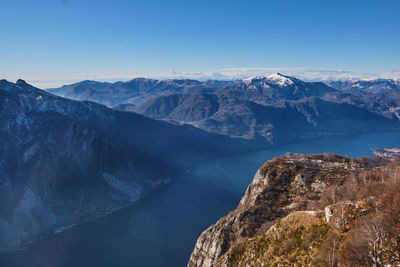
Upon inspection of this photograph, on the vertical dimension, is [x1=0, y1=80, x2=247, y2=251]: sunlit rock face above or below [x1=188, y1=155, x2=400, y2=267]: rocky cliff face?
below

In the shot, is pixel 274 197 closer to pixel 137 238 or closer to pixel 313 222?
pixel 313 222

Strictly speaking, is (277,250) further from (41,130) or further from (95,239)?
(41,130)

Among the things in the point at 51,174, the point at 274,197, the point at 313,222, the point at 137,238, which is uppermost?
the point at 313,222

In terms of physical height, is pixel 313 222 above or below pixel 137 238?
above

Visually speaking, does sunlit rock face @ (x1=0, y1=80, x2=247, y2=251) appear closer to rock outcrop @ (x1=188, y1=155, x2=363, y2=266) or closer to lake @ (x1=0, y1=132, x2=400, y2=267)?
lake @ (x1=0, y1=132, x2=400, y2=267)

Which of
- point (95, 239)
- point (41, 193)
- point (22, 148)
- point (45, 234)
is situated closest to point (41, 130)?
point (22, 148)

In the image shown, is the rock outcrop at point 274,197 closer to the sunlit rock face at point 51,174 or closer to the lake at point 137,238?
the lake at point 137,238

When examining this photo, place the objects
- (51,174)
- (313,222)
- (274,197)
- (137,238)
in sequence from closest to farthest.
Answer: (313,222) < (274,197) < (137,238) < (51,174)

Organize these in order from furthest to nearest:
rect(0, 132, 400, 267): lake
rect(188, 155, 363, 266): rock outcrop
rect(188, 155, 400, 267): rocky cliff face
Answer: rect(0, 132, 400, 267): lake, rect(188, 155, 363, 266): rock outcrop, rect(188, 155, 400, 267): rocky cliff face

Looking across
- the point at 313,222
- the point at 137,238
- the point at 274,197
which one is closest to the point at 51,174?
the point at 137,238

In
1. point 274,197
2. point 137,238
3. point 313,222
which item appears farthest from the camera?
point 137,238

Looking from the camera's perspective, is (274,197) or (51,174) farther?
(51,174)

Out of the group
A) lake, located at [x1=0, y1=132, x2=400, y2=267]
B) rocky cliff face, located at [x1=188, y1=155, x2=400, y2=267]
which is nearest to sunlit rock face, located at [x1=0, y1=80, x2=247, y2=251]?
lake, located at [x1=0, y1=132, x2=400, y2=267]
